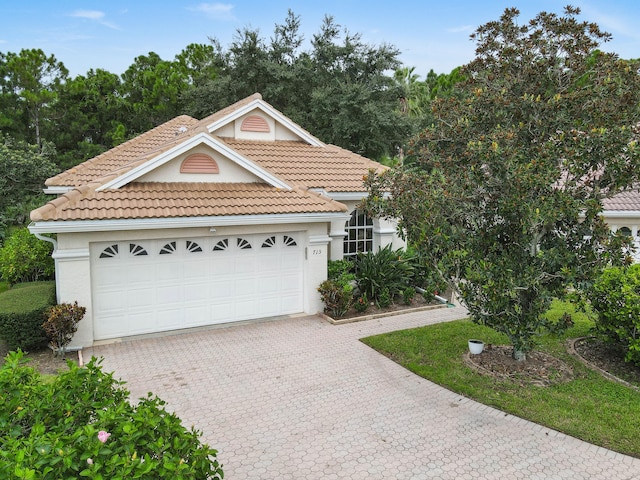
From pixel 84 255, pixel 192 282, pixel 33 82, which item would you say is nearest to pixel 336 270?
pixel 192 282

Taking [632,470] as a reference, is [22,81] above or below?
above

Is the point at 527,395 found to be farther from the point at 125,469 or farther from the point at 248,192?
the point at 248,192

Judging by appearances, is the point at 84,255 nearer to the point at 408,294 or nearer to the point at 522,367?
the point at 408,294

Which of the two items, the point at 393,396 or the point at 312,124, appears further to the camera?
the point at 312,124

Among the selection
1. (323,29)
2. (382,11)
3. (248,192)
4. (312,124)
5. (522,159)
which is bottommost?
(248,192)

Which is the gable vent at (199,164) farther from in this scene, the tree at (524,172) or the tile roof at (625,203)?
the tile roof at (625,203)

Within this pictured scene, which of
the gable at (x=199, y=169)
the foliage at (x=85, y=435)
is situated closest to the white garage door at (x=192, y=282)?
the gable at (x=199, y=169)

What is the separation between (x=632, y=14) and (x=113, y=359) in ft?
49.7

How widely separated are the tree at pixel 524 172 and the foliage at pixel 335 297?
4.02 m

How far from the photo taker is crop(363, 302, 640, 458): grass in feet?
23.3

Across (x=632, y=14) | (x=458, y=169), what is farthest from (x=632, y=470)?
(x=632, y=14)

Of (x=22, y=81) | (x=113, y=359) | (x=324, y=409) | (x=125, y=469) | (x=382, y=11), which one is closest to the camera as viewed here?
(x=125, y=469)

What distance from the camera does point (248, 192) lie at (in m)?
12.4

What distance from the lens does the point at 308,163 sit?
15719 mm
